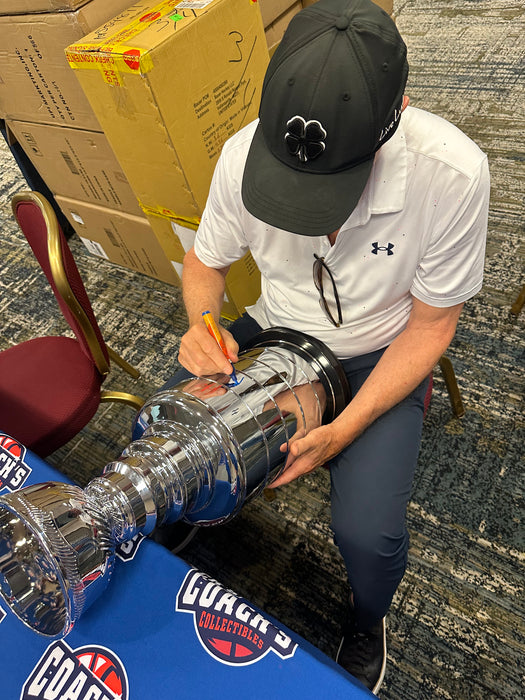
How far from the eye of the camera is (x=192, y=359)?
91 centimetres

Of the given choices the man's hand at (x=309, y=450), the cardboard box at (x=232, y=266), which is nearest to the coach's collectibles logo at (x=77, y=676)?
the man's hand at (x=309, y=450)

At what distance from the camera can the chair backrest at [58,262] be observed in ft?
3.42

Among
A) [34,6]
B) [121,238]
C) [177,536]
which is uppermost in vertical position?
[34,6]

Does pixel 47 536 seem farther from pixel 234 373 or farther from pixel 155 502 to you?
pixel 234 373

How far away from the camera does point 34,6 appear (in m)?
1.22

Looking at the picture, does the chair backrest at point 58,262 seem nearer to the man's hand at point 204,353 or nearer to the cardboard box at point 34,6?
the man's hand at point 204,353

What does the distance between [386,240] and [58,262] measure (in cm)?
69

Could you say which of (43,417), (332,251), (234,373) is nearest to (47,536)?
(234,373)

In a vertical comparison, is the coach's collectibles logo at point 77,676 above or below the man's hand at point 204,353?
below

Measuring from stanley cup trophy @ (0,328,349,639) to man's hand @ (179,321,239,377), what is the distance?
0.11 ft

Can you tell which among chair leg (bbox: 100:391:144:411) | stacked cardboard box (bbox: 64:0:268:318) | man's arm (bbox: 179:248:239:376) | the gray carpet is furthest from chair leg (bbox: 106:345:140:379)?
man's arm (bbox: 179:248:239:376)

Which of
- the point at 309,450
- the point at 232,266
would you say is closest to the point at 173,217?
the point at 232,266

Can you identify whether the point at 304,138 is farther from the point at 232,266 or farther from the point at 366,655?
A: the point at 366,655

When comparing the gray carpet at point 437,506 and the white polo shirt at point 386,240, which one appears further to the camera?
the gray carpet at point 437,506
